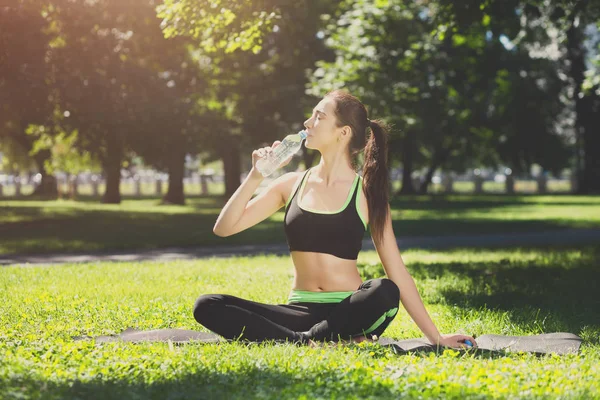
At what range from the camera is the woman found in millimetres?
5898

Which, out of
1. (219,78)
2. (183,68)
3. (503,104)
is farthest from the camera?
(503,104)

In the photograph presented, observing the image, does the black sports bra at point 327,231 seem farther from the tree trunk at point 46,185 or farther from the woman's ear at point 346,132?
the tree trunk at point 46,185

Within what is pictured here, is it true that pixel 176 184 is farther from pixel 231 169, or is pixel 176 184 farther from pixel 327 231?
pixel 327 231

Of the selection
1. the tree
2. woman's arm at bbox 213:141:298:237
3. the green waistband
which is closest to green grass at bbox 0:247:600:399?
the green waistband

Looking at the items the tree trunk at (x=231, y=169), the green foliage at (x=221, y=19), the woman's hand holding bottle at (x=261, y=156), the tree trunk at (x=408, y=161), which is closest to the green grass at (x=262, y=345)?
the woman's hand holding bottle at (x=261, y=156)

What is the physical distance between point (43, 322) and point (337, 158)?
298 cm

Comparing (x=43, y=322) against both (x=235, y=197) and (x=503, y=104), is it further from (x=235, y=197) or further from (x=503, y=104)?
(x=503, y=104)

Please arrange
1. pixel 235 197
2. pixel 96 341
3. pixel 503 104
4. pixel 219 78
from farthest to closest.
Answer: pixel 503 104
pixel 219 78
pixel 96 341
pixel 235 197

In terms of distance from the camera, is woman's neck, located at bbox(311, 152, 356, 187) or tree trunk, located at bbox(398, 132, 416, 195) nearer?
woman's neck, located at bbox(311, 152, 356, 187)

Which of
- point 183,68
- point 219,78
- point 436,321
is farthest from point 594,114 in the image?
point 436,321

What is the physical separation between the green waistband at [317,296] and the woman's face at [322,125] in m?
1.02

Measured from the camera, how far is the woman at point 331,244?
590cm

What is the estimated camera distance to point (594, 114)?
158 feet

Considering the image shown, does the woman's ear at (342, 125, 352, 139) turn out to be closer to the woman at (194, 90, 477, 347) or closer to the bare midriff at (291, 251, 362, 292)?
the woman at (194, 90, 477, 347)
